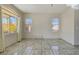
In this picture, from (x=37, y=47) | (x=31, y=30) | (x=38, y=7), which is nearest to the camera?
(x=38, y=7)

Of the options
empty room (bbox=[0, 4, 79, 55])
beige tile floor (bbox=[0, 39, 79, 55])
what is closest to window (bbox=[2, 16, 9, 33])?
empty room (bbox=[0, 4, 79, 55])

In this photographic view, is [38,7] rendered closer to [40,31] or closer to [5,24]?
[40,31]

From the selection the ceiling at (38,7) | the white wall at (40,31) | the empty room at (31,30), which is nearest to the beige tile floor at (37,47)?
the empty room at (31,30)

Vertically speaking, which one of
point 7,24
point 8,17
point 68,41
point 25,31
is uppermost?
point 8,17

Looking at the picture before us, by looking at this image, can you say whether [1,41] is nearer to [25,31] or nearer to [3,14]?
[3,14]

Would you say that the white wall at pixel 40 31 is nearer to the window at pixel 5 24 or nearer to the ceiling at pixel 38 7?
the ceiling at pixel 38 7

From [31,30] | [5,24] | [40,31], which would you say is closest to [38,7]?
[31,30]

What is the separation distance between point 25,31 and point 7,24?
1.32 metres

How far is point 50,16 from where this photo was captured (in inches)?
164

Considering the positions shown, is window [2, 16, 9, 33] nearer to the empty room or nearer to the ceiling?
the empty room

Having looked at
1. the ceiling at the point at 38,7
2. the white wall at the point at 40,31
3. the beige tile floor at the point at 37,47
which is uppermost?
the ceiling at the point at 38,7
